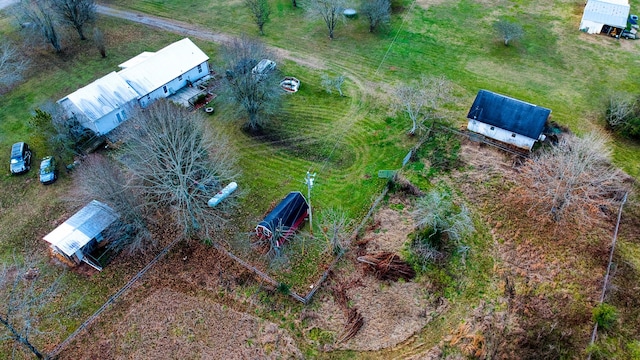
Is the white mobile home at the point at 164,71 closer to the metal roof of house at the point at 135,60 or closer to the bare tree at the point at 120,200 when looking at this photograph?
the metal roof of house at the point at 135,60

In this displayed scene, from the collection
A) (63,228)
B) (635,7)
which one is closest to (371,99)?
(63,228)

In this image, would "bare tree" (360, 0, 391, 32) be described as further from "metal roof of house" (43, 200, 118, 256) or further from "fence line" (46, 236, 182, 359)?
"metal roof of house" (43, 200, 118, 256)

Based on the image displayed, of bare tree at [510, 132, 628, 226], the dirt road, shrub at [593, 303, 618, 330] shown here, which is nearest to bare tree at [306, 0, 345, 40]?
the dirt road

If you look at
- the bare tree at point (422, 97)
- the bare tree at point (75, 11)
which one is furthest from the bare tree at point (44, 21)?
the bare tree at point (422, 97)

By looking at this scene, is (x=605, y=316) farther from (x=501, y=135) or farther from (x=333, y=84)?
(x=333, y=84)

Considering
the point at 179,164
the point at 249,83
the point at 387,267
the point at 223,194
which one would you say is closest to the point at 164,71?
the point at 249,83
